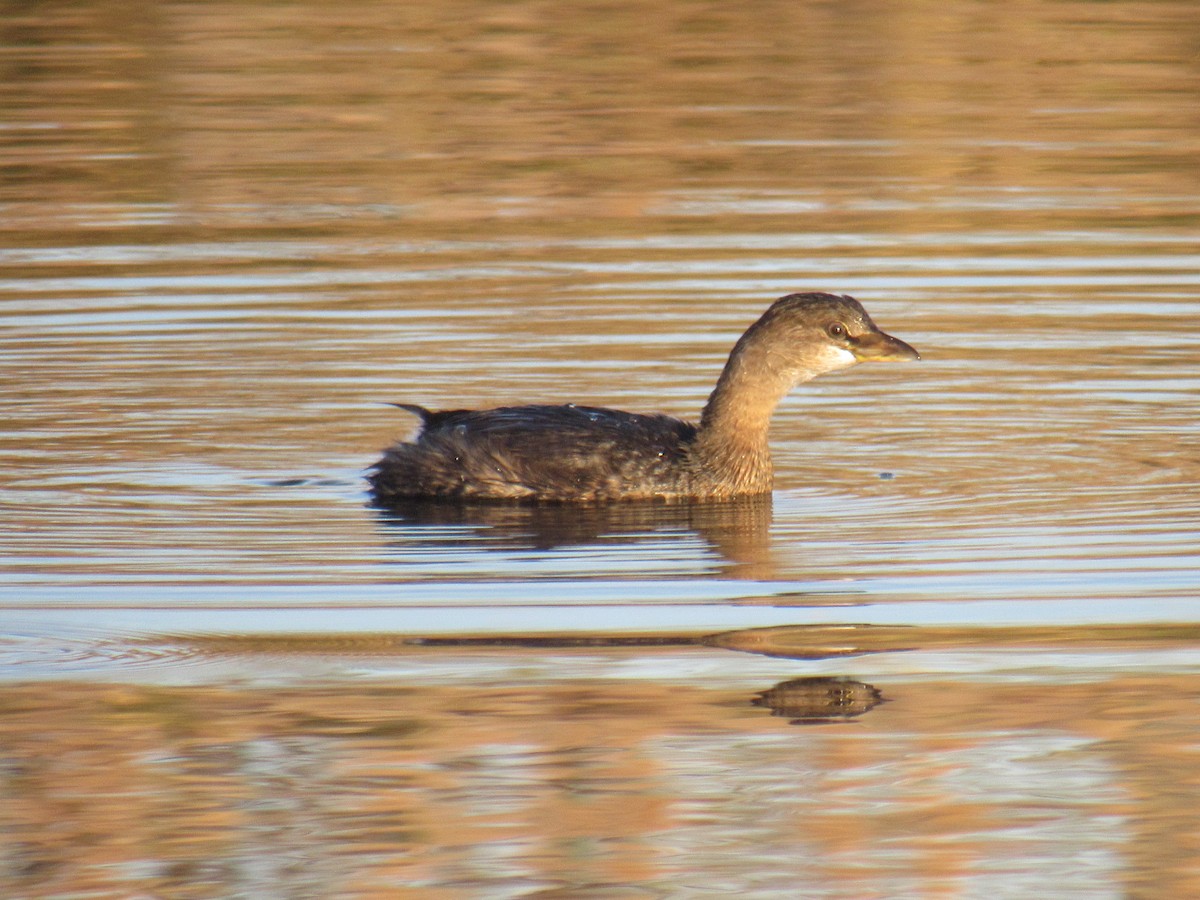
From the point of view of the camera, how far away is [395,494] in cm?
967

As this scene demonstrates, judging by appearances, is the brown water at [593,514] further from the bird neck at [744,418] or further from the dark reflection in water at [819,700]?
the bird neck at [744,418]

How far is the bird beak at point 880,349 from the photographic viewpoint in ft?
32.6

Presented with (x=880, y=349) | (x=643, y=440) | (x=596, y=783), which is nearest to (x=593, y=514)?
(x=643, y=440)

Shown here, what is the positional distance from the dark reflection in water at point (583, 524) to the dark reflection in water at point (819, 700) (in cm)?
162

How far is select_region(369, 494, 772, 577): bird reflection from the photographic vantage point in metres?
8.84

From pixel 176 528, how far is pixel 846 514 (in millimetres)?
2491

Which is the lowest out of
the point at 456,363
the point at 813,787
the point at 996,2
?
the point at 813,787

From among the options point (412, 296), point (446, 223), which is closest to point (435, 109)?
point (446, 223)

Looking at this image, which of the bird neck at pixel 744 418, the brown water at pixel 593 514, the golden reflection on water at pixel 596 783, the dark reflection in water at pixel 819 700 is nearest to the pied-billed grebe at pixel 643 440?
the bird neck at pixel 744 418

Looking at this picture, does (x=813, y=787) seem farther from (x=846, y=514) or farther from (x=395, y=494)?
(x=395, y=494)

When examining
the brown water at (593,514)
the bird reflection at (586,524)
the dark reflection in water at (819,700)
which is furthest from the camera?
the bird reflection at (586,524)

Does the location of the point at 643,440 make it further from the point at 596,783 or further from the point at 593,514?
the point at 596,783

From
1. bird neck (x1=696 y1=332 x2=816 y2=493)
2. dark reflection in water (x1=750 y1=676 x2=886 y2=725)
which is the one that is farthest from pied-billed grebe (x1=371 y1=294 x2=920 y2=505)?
dark reflection in water (x1=750 y1=676 x2=886 y2=725)

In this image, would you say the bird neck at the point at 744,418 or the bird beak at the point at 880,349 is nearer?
the bird neck at the point at 744,418
